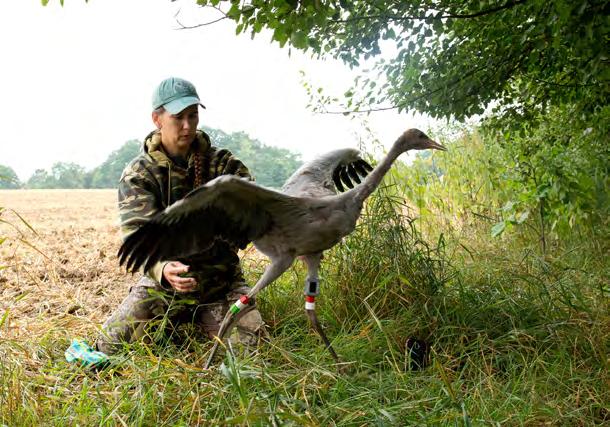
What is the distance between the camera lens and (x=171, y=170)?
10.8ft

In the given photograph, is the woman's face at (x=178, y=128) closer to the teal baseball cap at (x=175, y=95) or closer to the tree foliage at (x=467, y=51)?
the teal baseball cap at (x=175, y=95)

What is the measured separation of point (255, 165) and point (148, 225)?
2.66 metres

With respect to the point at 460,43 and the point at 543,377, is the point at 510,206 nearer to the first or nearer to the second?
the point at 460,43

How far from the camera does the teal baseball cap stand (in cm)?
314

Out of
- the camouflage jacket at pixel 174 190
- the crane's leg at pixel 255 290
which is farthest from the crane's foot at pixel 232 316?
the camouflage jacket at pixel 174 190

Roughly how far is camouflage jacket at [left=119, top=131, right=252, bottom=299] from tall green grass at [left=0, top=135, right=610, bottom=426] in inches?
12.1

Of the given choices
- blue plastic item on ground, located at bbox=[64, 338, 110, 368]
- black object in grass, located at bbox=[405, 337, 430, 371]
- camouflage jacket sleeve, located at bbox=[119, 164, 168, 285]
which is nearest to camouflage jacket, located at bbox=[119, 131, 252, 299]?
camouflage jacket sleeve, located at bbox=[119, 164, 168, 285]

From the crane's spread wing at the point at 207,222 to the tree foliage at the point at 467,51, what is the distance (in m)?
0.84

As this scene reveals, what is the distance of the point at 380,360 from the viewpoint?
3012 mm

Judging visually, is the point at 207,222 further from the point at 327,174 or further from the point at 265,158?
the point at 265,158

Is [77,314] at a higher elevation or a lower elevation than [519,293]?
lower

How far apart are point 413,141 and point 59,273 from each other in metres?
2.79

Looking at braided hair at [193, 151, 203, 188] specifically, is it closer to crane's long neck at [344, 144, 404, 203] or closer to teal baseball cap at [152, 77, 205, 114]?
teal baseball cap at [152, 77, 205, 114]

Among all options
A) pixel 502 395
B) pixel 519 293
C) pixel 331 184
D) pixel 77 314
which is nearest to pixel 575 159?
pixel 519 293
